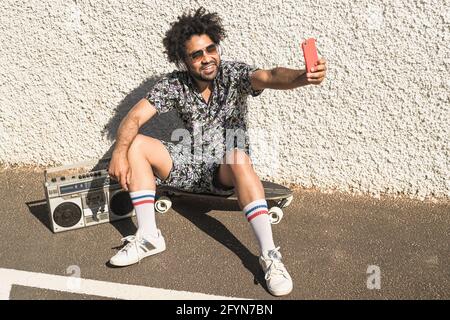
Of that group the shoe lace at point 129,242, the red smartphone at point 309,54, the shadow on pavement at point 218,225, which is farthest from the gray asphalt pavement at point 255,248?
the red smartphone at point 309,54

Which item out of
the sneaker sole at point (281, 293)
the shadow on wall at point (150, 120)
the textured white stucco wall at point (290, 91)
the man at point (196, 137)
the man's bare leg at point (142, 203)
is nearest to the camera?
the sneaker sole at point (281, 293)

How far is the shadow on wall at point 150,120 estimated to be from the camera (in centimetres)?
403

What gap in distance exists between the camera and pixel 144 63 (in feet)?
13.0

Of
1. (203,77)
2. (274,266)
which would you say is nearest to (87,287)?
(274,266)

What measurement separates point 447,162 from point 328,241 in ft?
3.40

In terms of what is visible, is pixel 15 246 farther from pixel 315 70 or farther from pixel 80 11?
pixel 315 70

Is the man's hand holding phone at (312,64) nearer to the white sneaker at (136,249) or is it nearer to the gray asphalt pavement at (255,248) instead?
the gray asphalt pavement at (255,248)

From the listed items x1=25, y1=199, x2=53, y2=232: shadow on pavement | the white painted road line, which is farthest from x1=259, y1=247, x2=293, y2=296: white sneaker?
x1=25, y1=199, x2=53, y2=232: shadow on pavement

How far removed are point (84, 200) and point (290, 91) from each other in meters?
1.60

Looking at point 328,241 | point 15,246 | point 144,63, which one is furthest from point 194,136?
point 15,246

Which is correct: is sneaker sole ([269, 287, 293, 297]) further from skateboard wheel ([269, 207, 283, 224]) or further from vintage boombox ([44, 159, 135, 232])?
vintage boombox ([44, 159, 135, 232])

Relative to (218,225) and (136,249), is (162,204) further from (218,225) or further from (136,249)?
(136,249)

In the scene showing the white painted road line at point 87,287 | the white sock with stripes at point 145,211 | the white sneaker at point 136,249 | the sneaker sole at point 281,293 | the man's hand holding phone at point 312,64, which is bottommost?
the sneaker sole at point 281,293

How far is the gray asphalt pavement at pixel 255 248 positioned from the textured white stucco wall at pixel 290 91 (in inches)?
12.0
